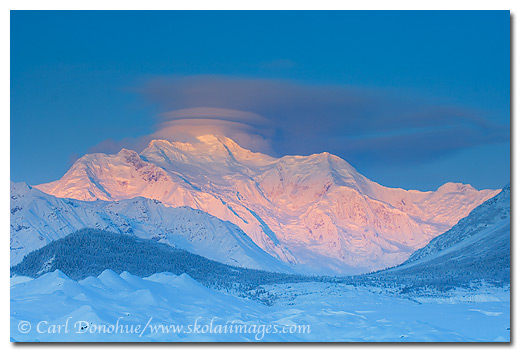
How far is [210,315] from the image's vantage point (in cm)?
4844

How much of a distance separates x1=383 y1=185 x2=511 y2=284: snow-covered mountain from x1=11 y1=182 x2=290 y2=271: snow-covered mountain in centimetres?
5300

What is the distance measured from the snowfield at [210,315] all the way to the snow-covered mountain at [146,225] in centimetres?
7506

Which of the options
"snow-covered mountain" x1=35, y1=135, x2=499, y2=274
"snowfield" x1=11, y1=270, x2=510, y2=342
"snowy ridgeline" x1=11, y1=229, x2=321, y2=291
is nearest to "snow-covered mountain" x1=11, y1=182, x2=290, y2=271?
"snow-covered mountain" x1=35, y1=135, x2=499, y2=274

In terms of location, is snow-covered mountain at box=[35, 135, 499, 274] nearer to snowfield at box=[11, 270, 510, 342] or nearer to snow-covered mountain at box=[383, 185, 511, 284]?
A: snow-covered mountain at box=[383, 185, 511, 284]

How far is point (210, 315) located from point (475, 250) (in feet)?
127

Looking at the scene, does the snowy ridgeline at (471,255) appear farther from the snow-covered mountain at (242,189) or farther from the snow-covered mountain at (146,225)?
the snow-covered mountain at (146,225)

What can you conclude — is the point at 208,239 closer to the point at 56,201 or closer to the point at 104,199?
the point at 104,199

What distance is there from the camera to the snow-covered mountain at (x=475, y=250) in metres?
61.1

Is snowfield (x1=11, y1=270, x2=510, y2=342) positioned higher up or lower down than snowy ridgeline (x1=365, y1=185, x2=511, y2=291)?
lower down

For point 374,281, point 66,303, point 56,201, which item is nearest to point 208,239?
point 56,201

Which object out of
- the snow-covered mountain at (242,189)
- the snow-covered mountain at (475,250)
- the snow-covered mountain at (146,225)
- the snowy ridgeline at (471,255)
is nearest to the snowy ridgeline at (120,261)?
the snowy ridgeline at (471,255)

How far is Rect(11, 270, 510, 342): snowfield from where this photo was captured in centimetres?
4403

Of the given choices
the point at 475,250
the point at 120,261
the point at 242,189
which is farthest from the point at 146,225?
the point at 120,261

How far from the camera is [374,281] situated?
7506 cm
